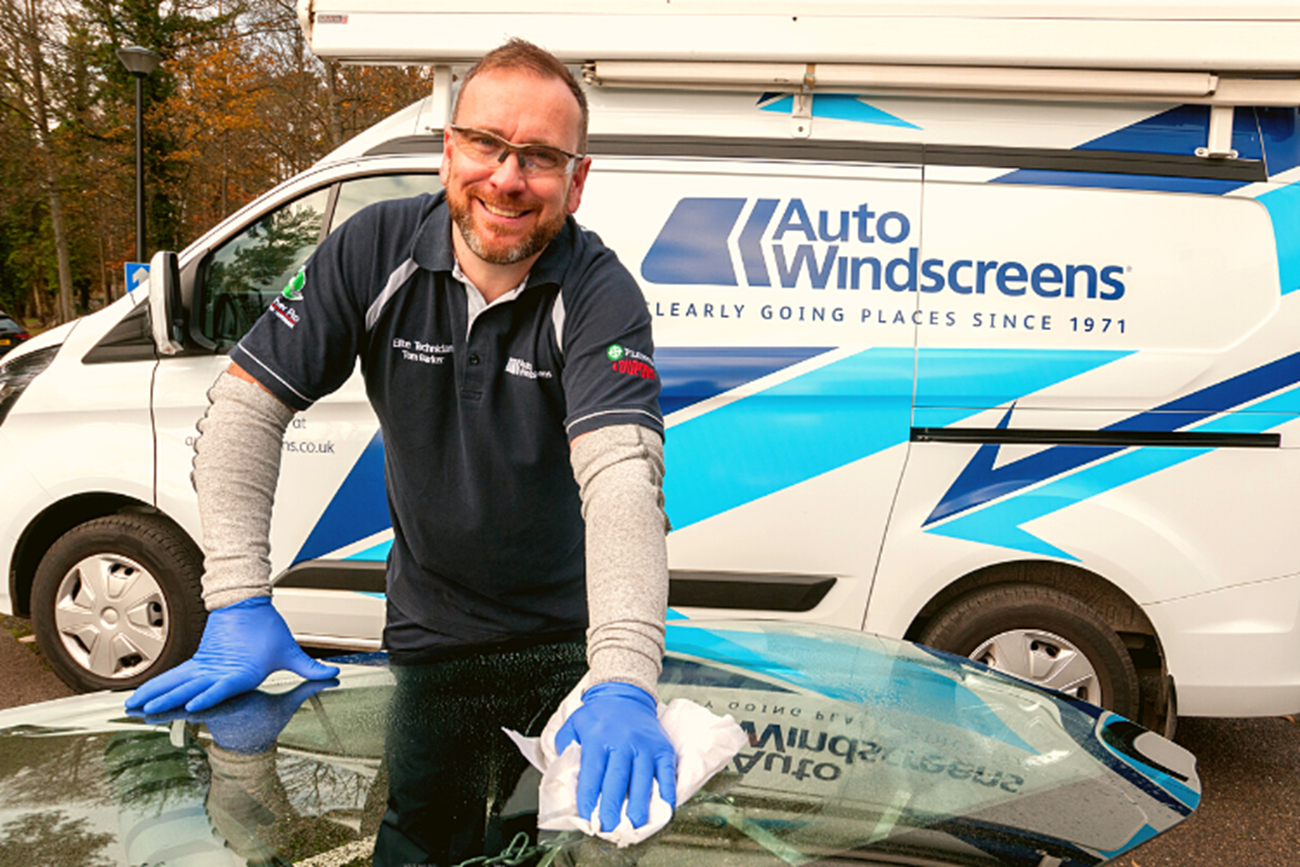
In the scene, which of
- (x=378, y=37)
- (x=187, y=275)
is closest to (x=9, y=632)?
(x=187, y=275)

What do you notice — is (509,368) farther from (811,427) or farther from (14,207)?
(14,207)

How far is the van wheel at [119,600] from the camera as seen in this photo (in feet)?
11.3

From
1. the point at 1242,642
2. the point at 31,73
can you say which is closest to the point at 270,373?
the point at 1242,642

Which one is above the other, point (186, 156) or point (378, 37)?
point (186, 156)

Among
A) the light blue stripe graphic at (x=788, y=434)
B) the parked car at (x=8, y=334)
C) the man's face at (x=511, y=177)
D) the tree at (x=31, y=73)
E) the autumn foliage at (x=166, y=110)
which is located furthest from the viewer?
the tree at (x=31, y=73)

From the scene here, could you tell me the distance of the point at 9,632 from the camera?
4.48m

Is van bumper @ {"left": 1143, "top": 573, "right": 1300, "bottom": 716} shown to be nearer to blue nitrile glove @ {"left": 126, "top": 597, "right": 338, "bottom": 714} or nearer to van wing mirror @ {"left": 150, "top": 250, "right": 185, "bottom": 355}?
blue nitrile glove @ {"left": 126, "top": 597, "right": 338, "bottom": 714}

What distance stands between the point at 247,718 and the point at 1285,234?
3.07 meters

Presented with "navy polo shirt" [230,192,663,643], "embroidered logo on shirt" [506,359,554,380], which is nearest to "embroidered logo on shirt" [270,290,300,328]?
"navy polo shirt" [230,192,663,643]

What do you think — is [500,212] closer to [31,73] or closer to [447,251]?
[447,251]

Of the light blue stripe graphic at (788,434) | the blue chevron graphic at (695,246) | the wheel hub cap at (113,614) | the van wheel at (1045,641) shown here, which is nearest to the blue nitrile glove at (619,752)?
the light blue stripe graphic at (788,434)

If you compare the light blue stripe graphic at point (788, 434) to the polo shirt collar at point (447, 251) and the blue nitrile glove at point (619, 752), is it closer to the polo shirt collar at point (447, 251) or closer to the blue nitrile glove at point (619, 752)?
the polo shirt collar at point (447, 251)

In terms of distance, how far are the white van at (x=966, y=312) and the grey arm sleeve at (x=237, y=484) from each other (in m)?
1.56

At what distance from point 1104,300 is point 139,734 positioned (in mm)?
2744
